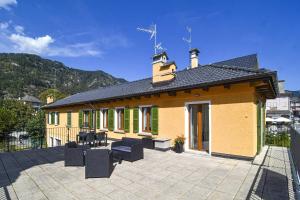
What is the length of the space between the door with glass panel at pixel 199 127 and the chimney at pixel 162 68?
290 cm

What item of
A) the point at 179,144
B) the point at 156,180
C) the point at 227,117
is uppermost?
the point at 227,117

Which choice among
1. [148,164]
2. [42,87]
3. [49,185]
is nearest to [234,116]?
[148,164]

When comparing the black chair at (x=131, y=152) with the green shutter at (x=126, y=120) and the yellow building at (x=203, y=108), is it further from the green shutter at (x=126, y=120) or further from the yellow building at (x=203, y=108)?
the green shutter at (x=126, y=120)

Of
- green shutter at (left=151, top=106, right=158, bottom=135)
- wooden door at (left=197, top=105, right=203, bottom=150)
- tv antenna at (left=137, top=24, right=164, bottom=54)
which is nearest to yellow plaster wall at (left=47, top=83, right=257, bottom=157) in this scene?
wooden door at (left=197, top=105, right=203, bottom=150)

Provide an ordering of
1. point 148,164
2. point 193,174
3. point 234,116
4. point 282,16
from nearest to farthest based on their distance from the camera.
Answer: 1. point 193,174
2. point 148,164
3. point 234,116
4. point 282,16

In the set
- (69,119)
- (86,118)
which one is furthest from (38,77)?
(86,118)

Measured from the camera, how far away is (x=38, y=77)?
322 ft

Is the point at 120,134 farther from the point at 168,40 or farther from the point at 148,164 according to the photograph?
the point at 168,40

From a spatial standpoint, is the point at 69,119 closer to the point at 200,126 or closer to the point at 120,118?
the point at 120,118

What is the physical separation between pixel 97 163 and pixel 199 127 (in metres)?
4.97

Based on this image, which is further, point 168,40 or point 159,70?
point 168,40

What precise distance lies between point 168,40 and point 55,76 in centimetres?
10458

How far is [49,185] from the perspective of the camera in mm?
4867

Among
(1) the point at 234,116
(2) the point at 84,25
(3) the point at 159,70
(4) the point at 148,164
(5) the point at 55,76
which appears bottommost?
(4) the point at 148,164
